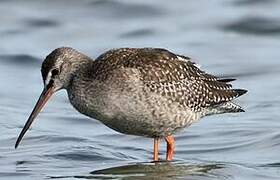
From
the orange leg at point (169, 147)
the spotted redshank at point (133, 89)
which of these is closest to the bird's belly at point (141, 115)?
the spotted redshank at point (133, 89)

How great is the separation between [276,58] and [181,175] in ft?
23.6

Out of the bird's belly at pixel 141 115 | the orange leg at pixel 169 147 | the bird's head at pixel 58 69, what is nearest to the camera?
the bird's belly at pixel 141 115

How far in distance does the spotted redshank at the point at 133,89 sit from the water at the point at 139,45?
49 centimetres

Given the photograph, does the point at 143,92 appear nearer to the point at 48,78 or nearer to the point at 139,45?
the point at 48,78

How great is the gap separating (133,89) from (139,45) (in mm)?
8162

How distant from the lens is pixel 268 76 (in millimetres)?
17734

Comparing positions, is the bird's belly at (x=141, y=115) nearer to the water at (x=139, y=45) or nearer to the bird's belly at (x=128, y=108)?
the bird's belly at (x=128, y=108)

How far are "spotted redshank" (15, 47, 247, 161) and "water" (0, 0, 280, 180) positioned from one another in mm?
489

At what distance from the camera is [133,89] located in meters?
12.3

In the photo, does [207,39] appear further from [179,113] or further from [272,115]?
[179,113]

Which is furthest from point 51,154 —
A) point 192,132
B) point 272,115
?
point 272,115

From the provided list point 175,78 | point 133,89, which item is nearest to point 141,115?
point 133,89

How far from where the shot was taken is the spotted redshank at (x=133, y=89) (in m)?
12.2

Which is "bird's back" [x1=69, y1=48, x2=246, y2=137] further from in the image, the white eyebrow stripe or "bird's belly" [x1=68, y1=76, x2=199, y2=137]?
the white eyebrow stripe
